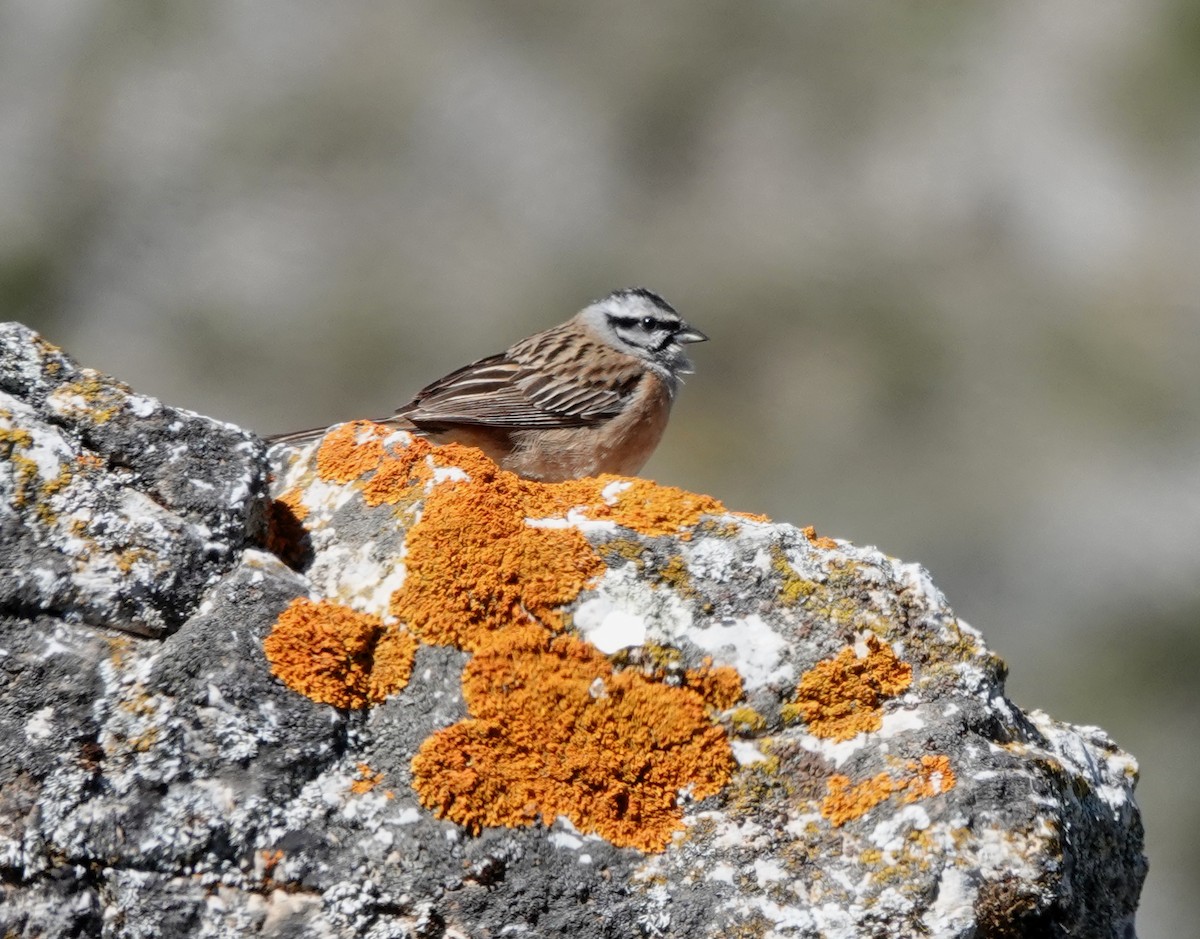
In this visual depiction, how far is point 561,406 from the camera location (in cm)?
843

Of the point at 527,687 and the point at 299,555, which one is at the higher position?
the point at 299,555

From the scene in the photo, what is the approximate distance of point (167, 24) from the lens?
66.1 ft

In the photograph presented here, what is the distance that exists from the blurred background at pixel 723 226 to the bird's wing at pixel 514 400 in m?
6.33

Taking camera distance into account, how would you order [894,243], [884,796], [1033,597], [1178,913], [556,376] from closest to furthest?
[884,796] < [556,376] < [1178,913] < [1033,597] < [894,243]

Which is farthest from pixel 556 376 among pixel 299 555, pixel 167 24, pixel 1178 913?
pixel 167 24

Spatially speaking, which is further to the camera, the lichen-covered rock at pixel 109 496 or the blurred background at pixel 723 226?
the blurred background at pixel 723 226

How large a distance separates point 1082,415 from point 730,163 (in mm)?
5861

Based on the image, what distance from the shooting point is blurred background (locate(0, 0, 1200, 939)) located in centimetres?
1602

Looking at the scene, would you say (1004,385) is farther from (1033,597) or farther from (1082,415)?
(1033,597)

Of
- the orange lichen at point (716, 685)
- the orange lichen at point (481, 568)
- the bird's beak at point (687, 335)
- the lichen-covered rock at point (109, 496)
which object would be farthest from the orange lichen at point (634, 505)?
the bird's beak at point (687, 335)

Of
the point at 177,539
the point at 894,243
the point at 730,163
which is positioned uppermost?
the point at 730,163

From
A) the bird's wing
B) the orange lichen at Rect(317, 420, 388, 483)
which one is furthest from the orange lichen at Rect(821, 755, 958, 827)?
the bird's wing

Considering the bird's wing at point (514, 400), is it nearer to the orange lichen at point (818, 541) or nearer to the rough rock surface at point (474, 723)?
the rough rock surface at point (474, 723)

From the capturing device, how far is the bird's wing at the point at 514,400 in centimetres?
824
